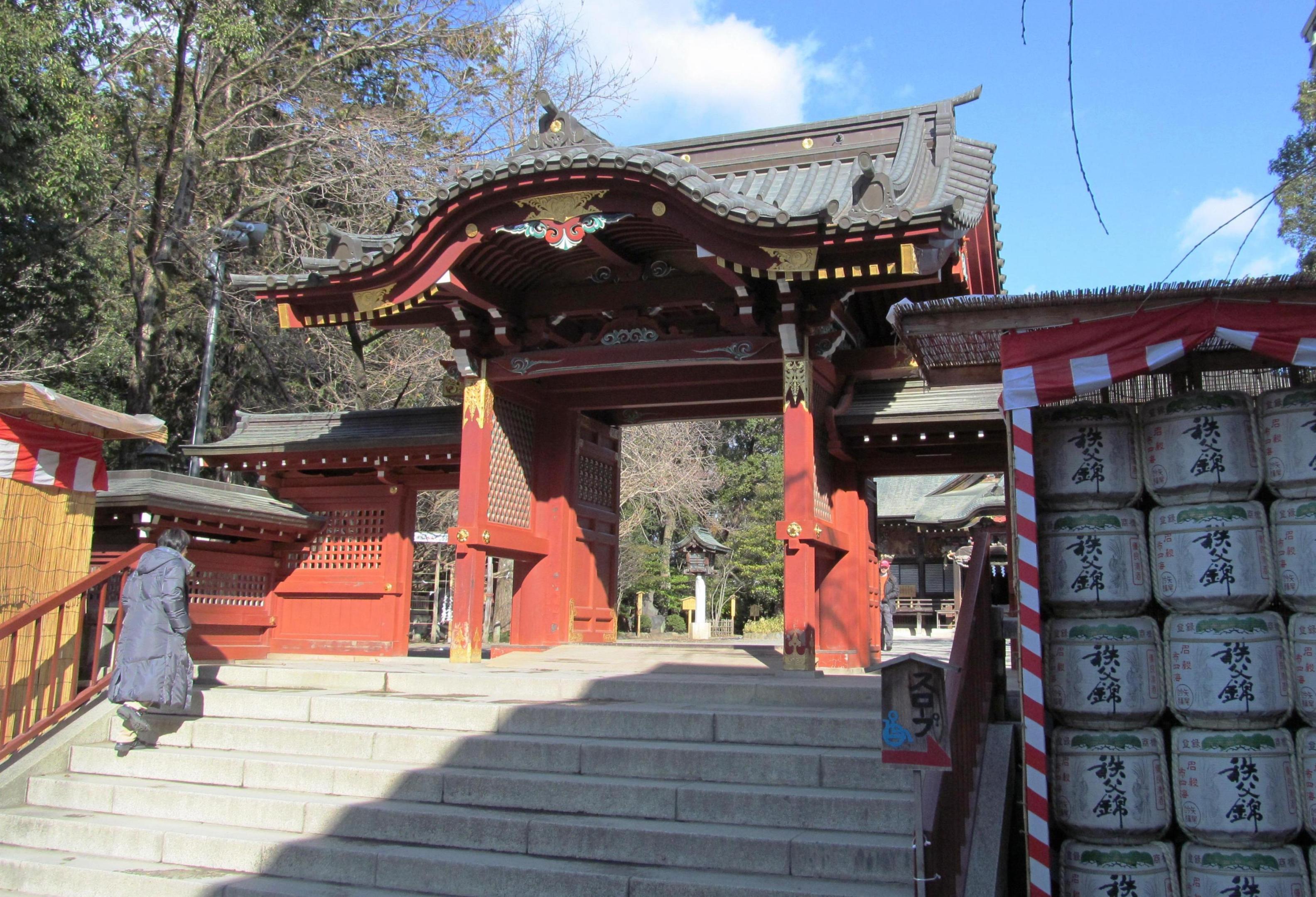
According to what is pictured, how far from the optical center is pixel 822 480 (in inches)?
340

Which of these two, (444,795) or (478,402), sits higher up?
(478,402)

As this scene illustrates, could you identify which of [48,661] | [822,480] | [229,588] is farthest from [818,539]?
[229,588]

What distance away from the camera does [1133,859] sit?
419 centimetres

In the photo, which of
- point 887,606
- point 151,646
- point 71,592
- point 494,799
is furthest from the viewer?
point 887,606

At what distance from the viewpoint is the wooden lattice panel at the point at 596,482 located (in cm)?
1059

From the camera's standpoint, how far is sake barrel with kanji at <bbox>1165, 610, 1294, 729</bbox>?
4125 mm

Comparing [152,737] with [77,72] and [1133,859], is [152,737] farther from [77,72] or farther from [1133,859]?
[77,72]

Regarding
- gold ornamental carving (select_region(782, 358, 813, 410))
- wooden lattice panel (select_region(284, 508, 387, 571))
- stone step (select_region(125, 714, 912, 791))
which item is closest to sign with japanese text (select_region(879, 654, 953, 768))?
stone step (select_region(125, 714, 912, 791))

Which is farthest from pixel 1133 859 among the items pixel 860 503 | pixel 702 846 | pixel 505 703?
pixel 860 503

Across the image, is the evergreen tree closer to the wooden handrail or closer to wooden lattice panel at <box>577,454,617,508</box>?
wooden lattice panel at <box>577,454,617,508</box>

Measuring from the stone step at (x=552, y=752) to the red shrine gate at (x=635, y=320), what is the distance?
2.19 meters

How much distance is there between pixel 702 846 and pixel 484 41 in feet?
61.9

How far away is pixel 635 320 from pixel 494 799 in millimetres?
4787

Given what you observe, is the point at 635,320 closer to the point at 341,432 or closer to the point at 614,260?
the point at 614,260
